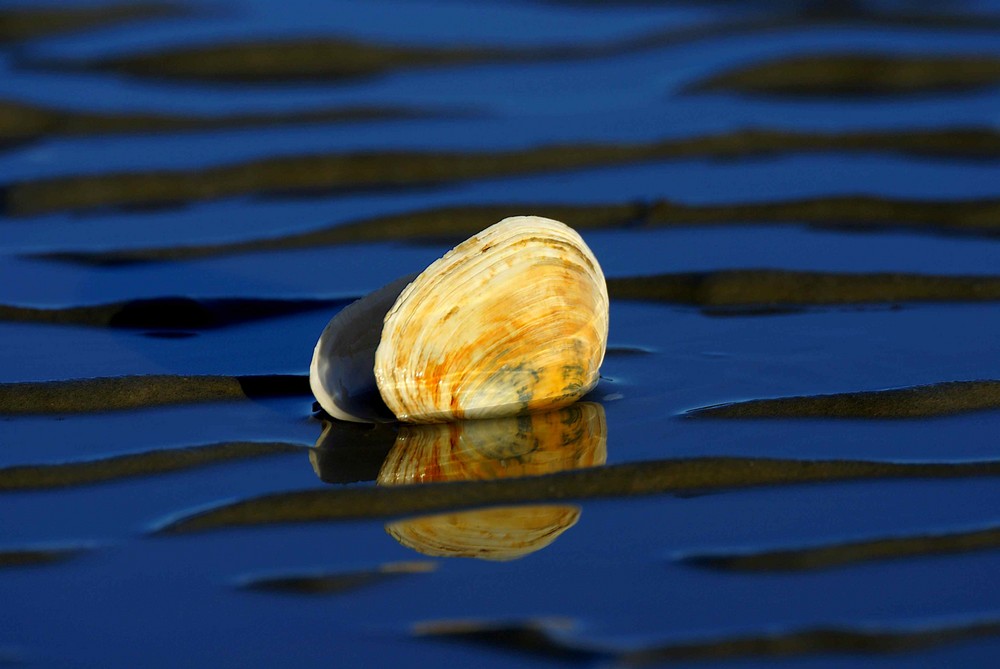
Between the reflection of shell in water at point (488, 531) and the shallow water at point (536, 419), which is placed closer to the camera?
the shallow water at point (536, 419)

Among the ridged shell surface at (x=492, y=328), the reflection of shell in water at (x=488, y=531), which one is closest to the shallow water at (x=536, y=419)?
the reflection of shell in water at (x=488, y=531)

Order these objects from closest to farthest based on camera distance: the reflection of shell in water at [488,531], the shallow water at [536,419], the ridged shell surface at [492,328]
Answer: the shallow water at [536,419]
the reflection of shell in water at [488,531]
the ridged shell surface at [492,328]

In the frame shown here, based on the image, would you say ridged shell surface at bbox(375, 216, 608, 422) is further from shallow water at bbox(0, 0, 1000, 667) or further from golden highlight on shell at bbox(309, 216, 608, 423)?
shallow water at bbox(0, 0, 1000, 667)

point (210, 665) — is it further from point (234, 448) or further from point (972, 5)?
point (972, 5)

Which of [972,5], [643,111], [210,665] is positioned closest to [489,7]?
[643,111]

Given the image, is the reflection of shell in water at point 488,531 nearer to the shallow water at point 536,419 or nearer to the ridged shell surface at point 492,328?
the shallow water at point 536,419

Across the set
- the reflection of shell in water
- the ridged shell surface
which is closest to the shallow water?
the reflection of shell in water

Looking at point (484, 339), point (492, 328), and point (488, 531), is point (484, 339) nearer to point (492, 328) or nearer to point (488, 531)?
point (492, 328)
